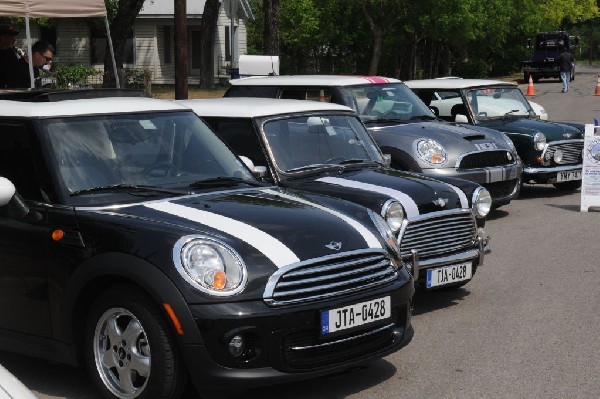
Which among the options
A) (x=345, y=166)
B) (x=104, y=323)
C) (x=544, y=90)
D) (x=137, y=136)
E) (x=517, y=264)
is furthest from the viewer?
(x=544, y=90)

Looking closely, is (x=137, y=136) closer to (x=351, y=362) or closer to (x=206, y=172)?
(x=206, y=172)

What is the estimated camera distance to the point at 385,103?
1261 centimetres

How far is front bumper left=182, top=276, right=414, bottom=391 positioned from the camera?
518cm

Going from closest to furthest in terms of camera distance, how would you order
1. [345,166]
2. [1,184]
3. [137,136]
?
[1,184]
[137,136]
[345,166]

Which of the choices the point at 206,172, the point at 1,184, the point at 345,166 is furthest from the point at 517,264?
the point at 1,184

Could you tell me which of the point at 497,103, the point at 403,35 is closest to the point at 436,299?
the point at 497,103

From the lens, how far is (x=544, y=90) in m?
48.4

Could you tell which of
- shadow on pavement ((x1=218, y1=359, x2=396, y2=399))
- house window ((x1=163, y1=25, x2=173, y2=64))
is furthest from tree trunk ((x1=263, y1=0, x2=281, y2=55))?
shadow on pavement ((x1=218, y1=359, x2=396, y2=399))

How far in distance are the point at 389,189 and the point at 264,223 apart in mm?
2751

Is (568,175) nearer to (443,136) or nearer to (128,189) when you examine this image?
(443,136)

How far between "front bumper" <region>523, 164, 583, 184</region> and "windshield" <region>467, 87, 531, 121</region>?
0.98 m

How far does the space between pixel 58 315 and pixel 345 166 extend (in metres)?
3.76

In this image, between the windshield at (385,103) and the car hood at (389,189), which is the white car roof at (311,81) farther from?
the car hood at (389,189)

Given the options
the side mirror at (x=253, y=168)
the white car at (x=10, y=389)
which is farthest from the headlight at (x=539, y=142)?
the white car at (x=10, y=389)
